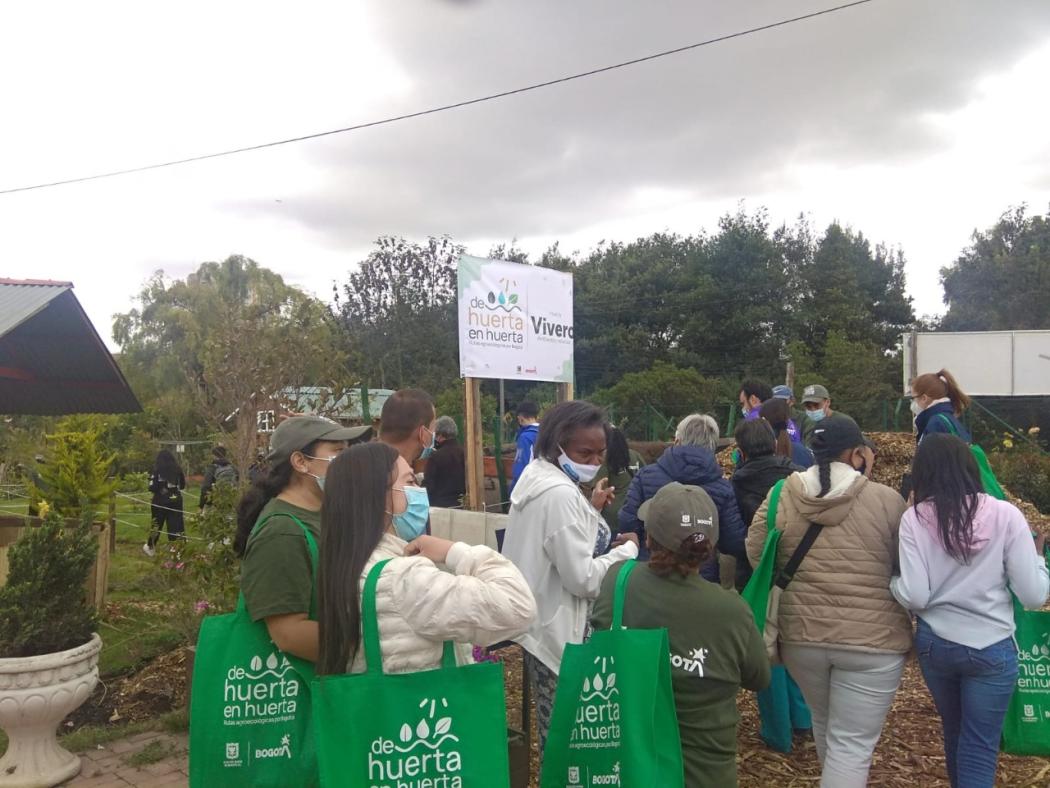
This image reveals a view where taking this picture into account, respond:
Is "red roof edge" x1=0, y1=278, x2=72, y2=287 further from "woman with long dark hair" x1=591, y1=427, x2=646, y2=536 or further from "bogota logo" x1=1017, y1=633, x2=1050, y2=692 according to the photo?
"bogota logo" x1=1017, y1=633, x2=1050, y2=692

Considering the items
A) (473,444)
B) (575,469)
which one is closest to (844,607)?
(575,469)

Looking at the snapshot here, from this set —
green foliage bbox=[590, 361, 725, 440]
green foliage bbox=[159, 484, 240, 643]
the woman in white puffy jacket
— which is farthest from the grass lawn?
green foliage bbox=[590, 361, 725, 440]

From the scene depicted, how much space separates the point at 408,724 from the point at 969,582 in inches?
85.3

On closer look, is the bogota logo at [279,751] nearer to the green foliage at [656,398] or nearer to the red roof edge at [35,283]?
the red roof edge at [35,283]

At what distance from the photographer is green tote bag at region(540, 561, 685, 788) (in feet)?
8.14

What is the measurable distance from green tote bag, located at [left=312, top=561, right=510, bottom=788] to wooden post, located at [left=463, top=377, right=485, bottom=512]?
235 inches

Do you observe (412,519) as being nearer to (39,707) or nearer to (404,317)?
(39,707)

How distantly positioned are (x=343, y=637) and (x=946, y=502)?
2.19 metres

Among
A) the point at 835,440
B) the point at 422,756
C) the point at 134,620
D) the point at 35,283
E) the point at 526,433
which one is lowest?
the point at 134,620

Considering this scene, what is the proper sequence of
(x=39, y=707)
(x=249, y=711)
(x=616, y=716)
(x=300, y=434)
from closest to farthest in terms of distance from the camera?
(x=249, y=711), (x=616, y=716), (x=300, y=434), (x=39, y=707)

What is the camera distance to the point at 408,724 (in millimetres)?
2090

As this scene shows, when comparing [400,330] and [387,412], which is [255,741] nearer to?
[387,412]

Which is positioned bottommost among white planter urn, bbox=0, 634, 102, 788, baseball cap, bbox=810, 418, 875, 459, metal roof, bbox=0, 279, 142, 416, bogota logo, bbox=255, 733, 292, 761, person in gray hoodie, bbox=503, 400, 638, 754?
white planter urn, bbox=0, 634, 102, 788

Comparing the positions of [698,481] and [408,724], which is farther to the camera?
[698,481]
